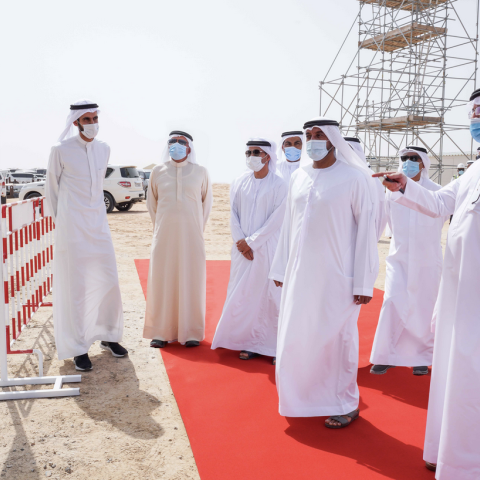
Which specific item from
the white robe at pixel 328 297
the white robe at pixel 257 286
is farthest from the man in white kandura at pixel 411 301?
the white robe at pixel 328 297

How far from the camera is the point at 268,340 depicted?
454 centimetres

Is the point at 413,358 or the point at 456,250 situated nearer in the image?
the point at 456,250

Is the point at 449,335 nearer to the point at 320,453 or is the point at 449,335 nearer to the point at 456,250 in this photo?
the point at 456,250

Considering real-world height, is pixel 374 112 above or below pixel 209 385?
above

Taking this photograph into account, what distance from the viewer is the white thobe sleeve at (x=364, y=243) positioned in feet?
10.3

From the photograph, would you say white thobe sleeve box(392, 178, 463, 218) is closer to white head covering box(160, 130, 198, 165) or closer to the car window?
white head covering box(160, 130, 198, 165)

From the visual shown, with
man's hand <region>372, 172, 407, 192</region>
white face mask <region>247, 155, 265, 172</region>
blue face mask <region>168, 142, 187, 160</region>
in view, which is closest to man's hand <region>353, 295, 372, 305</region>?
man's hand <region>372, 172, 407, 192</region>

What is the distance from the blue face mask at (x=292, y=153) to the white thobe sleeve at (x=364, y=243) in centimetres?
254

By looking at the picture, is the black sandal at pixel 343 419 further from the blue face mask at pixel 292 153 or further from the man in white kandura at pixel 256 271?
the blue face mask at pixel 292 153

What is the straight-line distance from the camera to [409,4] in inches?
621

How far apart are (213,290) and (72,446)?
4.20m

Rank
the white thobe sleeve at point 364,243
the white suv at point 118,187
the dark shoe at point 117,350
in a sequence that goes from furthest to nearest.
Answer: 1. the white suv at point 118,187
2. the dark shoe at point 117,350
3. the white thobe sleeve at point 364,243

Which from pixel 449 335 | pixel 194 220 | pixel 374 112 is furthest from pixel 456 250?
pixel 374 112

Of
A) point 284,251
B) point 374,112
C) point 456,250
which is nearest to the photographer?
point 456,250
